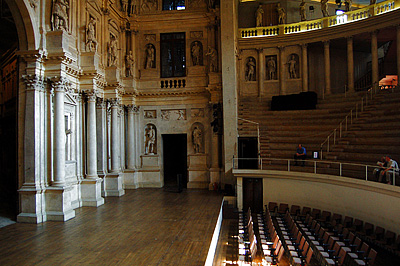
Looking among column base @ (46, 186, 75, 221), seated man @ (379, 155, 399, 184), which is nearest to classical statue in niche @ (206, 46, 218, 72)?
seated man @ (379, 155, 399, 184)

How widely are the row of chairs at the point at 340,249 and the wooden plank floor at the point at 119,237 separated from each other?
3.32 meters

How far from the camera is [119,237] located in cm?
901

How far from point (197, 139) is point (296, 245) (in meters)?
9.90

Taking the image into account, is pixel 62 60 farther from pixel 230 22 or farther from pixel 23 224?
pixel 230 22

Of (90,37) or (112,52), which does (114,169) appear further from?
(90,37)

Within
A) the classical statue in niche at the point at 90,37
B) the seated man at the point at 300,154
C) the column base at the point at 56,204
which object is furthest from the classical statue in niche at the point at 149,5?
the column base at the point at 56,204

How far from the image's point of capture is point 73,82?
12.8m

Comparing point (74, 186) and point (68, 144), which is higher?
point (68, 144)

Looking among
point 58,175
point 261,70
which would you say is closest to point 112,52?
point 58,175

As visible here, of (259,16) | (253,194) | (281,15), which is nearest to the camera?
(253,194)

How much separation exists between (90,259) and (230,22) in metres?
13.9

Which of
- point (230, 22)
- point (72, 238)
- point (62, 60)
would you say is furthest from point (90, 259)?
point (230, 22)

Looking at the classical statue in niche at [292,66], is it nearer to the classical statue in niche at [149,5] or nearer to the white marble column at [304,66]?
the white marble column at [304,66]

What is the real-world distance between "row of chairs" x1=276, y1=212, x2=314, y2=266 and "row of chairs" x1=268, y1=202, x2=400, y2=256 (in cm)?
165
